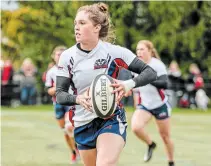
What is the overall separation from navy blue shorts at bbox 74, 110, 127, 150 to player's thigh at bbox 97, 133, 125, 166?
0.16 ft

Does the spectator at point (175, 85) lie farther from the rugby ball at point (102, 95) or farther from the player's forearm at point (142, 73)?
the rugby ball at point (102, 95)

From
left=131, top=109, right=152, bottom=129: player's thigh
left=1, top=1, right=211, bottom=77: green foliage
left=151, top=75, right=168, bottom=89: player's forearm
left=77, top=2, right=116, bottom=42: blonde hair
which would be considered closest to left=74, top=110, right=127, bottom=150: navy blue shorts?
left=77, top=2, right=116, bottom=42: blonde hair

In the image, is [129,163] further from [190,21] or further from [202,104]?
[190,21]

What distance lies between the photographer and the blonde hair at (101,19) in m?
6.33

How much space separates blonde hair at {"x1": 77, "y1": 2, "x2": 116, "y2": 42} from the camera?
20.8 feet

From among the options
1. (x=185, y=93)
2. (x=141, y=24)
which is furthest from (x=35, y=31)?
(x=185, y=93)

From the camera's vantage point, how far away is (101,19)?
6406mm

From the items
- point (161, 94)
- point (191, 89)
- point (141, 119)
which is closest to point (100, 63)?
point (161, 94)

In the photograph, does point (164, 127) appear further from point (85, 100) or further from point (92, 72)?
point (85, 100)

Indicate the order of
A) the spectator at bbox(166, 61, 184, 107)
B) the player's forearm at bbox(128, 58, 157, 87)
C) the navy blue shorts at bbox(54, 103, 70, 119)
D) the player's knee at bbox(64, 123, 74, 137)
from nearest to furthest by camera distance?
1. the player's forearm at bbox(128, 58, 157, 87)
2. the player's knee at bbox(64, 123, 74, 137)
3. the navy blue shorts at bbox(54, 103, 70, 119)
4. the spectator at bbox(166, 61, 184, 107)

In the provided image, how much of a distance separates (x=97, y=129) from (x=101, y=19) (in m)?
1.03

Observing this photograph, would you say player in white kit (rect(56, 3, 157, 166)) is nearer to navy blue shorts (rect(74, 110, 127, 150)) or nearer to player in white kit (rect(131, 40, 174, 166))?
navy blue shorts (rect(74, 110, 127, 150))

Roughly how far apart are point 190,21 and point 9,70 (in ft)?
38.1

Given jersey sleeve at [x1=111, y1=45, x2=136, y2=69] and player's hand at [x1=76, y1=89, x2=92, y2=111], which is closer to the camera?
player's hand at [x1=76, y1=89, x2=92, y2=111]
